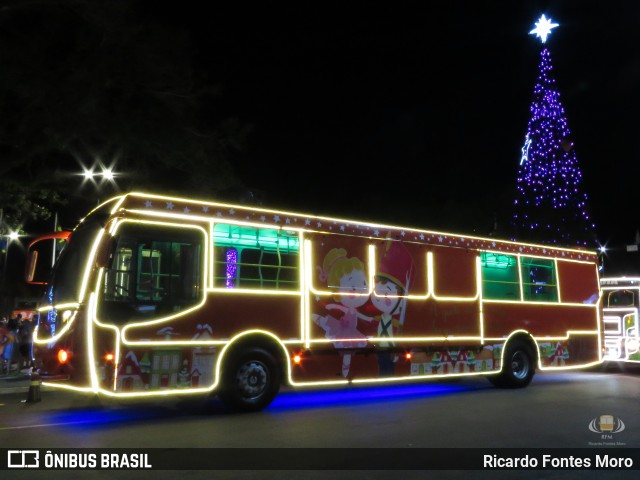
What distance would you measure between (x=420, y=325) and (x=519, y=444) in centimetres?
523

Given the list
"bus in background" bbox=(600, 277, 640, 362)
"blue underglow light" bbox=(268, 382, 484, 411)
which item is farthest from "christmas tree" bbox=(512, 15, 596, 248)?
"blue underglow light" bbox=(268, 382, 484, 411)

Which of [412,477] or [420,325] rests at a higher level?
[420,325]

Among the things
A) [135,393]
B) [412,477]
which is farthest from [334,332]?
[412,477]

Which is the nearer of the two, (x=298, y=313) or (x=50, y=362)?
(x=50, y=362)

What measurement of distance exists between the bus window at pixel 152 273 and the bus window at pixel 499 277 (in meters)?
6.83

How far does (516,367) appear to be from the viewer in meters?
14.2

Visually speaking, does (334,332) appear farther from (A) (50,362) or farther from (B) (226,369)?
(A) (50,362)

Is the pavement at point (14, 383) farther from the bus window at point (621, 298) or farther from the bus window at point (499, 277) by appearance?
the bus window at point (621, 298)

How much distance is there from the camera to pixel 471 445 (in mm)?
7473

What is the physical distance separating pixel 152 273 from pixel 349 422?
139 inches

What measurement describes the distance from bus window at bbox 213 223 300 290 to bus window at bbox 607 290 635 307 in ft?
38.1

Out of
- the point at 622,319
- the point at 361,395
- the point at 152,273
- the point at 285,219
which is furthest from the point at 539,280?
the point at 152,273

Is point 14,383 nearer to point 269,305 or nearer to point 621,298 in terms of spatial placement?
point 269,305

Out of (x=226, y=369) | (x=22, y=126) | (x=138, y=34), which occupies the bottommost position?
(x=226, y=369)
